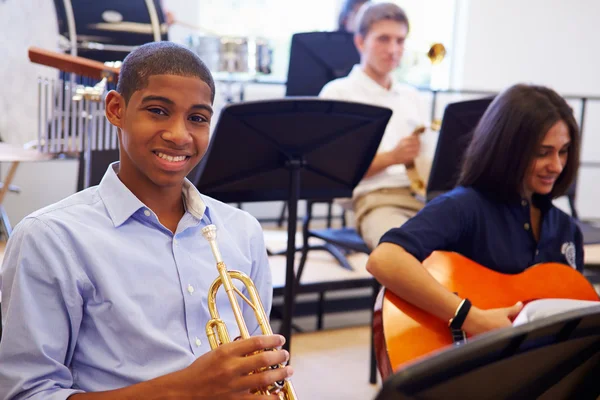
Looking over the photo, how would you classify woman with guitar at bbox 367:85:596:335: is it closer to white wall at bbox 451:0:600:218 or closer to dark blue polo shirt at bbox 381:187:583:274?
dark blue polo shirt at bbox 381:187:583:274

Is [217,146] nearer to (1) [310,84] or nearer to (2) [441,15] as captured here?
(1) [310,84]

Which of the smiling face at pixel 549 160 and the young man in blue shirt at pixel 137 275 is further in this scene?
the smiling face at pixel 549 160

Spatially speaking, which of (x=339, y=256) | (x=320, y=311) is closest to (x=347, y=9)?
(x=339, y=256)

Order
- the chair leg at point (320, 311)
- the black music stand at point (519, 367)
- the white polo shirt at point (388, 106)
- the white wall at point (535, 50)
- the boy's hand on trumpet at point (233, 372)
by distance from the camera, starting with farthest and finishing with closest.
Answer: the white wall at point (535, 50), the chair leg at point (320, 311), the white polo shirt at point (388, 106), the boy's hand on trumpet at point (233, 372), the black music stand at point (519, 367)

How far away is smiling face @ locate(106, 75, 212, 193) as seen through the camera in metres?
1.25

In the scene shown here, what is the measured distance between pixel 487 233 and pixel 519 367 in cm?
123

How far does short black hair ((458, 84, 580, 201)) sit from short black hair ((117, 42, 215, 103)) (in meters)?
1.03

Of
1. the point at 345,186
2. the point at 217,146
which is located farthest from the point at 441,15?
the point at 217,146

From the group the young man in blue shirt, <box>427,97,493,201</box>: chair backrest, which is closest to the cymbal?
the young man in blue shirt

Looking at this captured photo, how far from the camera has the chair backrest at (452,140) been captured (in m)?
2.49

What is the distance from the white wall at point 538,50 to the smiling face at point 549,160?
170 inches

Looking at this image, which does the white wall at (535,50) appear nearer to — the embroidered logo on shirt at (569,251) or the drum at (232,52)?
the drum at (232,52)

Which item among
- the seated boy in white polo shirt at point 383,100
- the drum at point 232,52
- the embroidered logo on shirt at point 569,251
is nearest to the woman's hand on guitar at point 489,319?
the embroidered logo on shirt at point 569,251

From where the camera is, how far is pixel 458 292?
6.33ft
